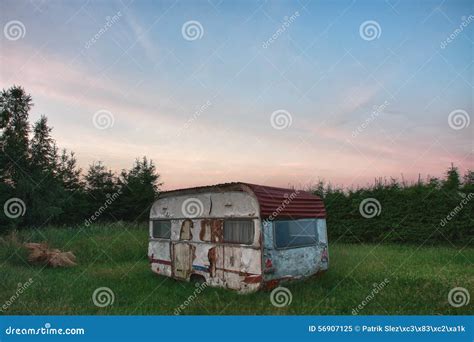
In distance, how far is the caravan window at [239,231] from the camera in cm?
809

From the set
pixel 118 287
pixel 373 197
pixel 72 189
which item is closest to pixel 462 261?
pixel 373 197

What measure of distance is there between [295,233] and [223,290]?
2.07 meters

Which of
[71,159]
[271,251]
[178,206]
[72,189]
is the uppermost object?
[71,159]

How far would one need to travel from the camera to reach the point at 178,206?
1046 cm

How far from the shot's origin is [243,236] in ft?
27.0

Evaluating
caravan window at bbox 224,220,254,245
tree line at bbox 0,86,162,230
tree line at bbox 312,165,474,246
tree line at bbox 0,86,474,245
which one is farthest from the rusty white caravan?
tree line at bbox 0,86,162,230

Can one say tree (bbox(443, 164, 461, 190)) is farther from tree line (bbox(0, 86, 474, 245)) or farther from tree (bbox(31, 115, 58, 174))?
tree (bbox(31, 115, 58, 174))

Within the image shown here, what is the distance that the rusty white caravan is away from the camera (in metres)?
7.97

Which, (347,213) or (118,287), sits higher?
(347,213)

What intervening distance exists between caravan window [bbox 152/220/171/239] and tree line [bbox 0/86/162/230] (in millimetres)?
16290

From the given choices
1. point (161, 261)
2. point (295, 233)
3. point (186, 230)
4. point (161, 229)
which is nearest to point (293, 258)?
point (295, 233)

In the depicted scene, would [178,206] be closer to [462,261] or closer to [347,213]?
[462,261]

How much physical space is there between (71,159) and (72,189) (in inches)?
104

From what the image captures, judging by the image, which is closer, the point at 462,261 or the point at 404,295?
the point at 404,295
